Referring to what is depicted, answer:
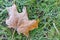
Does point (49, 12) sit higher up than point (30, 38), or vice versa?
point (49, 12)

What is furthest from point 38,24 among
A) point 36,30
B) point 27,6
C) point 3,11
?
point 3,11

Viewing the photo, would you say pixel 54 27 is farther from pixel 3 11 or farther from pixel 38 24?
pixel 3 11

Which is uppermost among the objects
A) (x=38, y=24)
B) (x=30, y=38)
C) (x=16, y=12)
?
(x=16, y=12)
